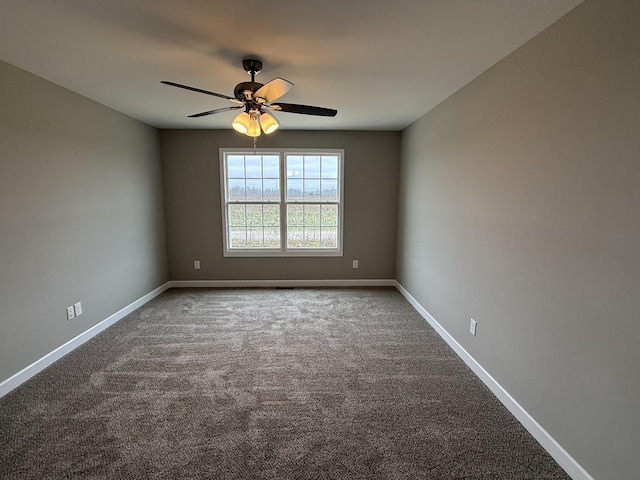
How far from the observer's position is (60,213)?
2627 millimetres

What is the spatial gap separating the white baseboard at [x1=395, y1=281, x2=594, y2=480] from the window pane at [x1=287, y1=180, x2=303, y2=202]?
2.69 metres

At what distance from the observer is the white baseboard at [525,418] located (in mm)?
1544

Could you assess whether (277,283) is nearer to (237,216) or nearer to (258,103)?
(237,216)

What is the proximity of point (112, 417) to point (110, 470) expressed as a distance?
44 cm

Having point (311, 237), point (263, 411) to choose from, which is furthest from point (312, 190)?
point (263, 411)

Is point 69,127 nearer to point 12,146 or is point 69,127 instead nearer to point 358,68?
point 12,146

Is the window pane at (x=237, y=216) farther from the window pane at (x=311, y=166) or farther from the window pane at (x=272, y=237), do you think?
the window pane at (x=311, y=166)

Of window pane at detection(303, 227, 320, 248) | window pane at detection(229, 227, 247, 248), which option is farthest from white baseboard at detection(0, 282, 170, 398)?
window pane at detection(303, 227, 320, 248)

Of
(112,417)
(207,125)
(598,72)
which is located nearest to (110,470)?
(112,417)

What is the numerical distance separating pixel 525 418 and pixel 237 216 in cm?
399

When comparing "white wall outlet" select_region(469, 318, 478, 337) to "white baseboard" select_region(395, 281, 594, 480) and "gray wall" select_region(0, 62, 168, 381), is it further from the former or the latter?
"gray wall" select_region(0, 62, 168, 381)

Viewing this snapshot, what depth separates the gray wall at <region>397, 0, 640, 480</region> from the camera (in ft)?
4.26

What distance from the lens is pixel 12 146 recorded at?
7.22 ft

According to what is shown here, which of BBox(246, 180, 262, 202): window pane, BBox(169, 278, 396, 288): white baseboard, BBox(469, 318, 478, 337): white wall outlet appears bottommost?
BBox(169, 278, 396, 288): white baseboard
